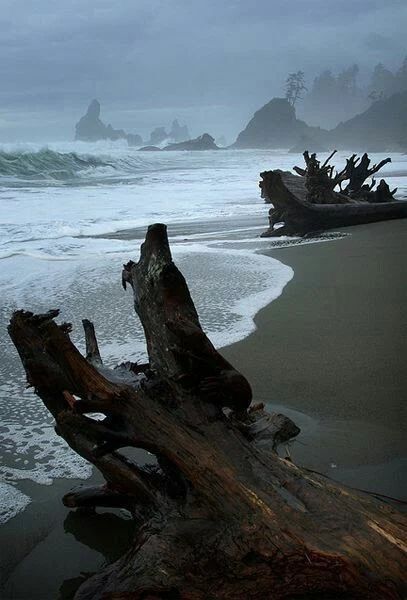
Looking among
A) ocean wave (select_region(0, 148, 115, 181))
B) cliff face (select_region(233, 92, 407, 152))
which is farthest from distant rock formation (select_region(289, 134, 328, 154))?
ocean wave (select_region(0, 148, 115, 181))

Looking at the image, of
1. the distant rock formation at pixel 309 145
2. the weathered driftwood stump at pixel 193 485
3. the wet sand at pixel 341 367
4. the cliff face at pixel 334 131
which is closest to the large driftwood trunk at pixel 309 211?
the wet sand at pixel 341 367

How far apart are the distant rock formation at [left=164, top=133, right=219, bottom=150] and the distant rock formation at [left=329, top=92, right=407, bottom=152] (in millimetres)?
11725

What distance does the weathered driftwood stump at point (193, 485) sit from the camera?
1385 mm

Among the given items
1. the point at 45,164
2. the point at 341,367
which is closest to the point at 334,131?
the point at 45,164

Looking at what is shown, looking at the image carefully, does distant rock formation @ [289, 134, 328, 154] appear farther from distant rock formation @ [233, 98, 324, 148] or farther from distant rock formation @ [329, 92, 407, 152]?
distant rock formation @ [233, 98, 324, 148]

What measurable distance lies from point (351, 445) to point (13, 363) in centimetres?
206

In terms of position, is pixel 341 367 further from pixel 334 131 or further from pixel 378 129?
pixel 334 131

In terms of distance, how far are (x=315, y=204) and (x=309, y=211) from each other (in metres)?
0.24

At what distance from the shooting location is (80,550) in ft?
5.92

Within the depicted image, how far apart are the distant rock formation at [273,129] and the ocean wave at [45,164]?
2500 cm

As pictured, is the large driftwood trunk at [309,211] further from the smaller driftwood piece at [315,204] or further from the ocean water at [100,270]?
the ocean water at [100,270]

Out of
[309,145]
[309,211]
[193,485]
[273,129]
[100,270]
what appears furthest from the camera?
[273,129]

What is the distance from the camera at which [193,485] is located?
1556mm

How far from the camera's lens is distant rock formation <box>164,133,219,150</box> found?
4962 centimetres
